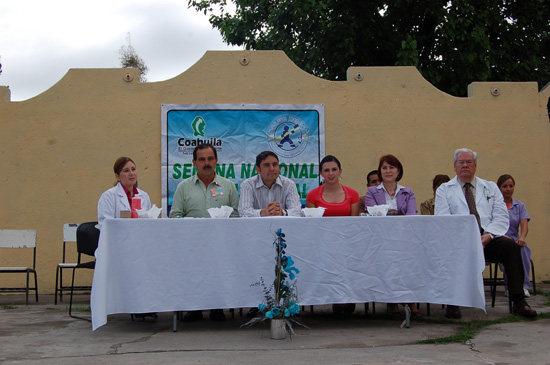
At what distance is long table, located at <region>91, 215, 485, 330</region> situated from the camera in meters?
5.12

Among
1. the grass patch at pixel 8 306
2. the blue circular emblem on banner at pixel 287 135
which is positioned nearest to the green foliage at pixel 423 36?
the blue circular emblem on banner at pixel 287 135

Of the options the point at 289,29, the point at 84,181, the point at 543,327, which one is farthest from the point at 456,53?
the point at 543,327

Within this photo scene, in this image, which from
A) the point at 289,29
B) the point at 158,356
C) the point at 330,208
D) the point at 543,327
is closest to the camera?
the point at 158,356

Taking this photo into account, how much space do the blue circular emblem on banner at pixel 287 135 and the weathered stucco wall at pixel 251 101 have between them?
29 cm

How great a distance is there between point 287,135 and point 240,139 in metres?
0.64

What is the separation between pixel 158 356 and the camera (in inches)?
168

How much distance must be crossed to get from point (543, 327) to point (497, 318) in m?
0.58

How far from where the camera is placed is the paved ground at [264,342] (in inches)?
164

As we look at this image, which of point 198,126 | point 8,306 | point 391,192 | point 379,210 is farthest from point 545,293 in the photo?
point 8,306

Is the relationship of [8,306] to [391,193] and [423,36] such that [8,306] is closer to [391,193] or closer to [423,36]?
[391,193]

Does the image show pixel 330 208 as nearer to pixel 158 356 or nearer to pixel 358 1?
pixel 158 356

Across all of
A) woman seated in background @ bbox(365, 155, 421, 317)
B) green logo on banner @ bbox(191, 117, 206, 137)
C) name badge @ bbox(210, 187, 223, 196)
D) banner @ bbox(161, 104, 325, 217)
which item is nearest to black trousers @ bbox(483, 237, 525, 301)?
woman seated in background @ bbox(365, 155, 421, 317)

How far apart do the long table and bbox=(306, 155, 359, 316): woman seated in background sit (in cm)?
94

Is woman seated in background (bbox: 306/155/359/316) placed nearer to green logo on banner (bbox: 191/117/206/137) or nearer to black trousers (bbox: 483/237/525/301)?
black trousers (bbox: 483/237/525/301)
